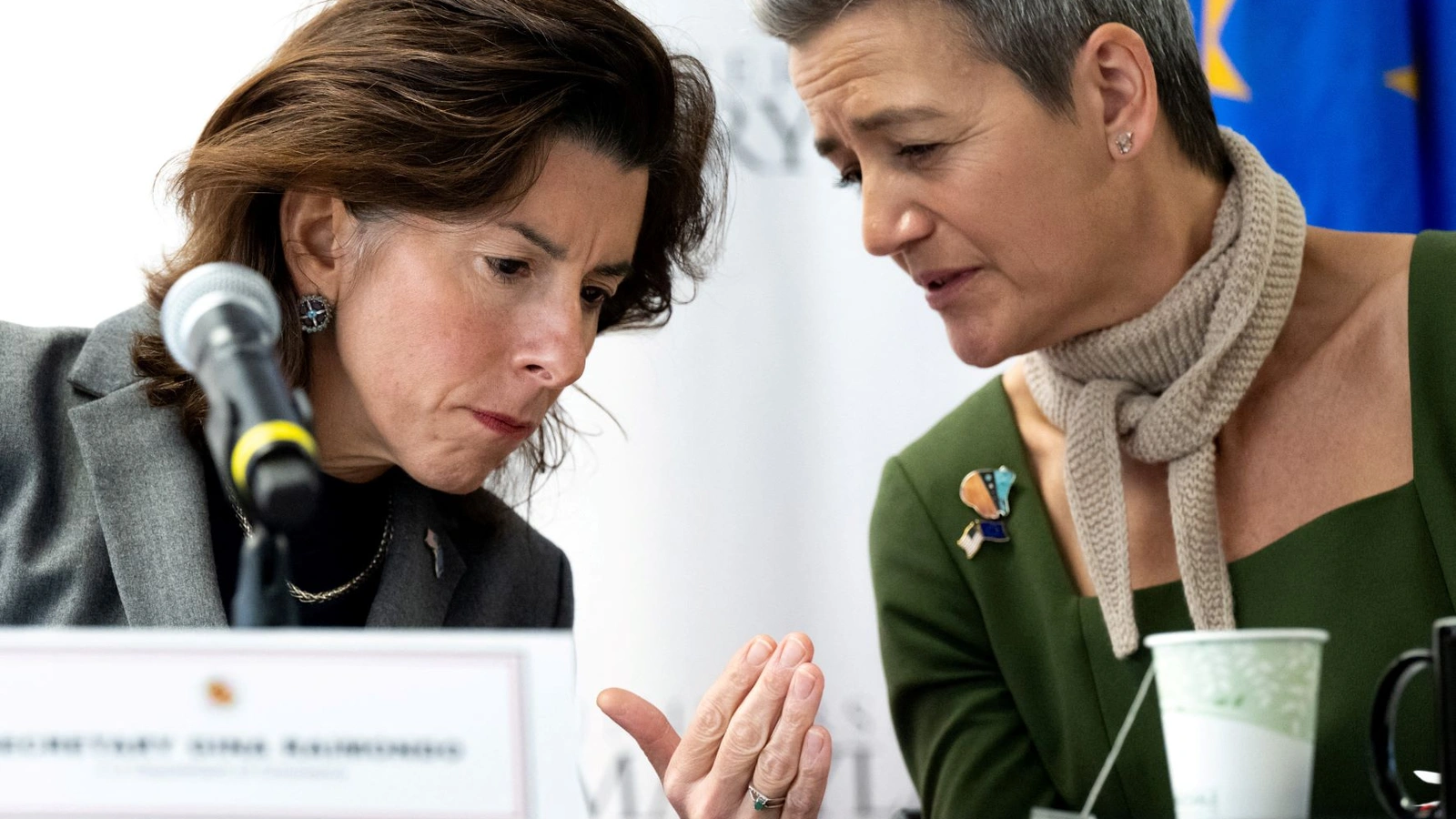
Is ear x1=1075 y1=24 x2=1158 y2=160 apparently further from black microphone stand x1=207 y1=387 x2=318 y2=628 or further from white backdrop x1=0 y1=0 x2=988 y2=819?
black microphone stand x1=207 y1=387 x2=318 y2=628

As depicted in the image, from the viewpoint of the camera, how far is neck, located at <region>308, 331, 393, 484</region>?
1.59m

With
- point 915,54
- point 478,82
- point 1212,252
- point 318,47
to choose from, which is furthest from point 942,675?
point 318,47

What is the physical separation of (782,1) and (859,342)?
0.79m

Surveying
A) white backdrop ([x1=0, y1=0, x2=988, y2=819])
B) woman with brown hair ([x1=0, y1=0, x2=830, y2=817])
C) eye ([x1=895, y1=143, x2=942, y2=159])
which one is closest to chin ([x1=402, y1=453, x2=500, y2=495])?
woman with brown hair ([x1=0, y1=0, x2=830, y2=817])

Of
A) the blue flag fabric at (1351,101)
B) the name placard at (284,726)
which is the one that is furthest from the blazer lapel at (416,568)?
the blue flag fabric at (1351,101)

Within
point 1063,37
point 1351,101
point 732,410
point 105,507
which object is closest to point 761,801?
point 105,507

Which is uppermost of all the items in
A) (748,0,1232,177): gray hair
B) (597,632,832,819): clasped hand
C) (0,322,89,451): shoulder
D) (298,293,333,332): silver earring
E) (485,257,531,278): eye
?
(748,0,1232,177): gray hair

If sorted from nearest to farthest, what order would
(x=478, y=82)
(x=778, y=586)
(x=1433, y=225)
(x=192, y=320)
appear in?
(x=192, y=320), (x=478, y=82), (x=1433, y=225), (x=778, y=586)

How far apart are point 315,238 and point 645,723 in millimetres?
673

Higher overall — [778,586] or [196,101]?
[196,101]

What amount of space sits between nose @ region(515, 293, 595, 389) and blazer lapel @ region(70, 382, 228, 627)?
1.22ft

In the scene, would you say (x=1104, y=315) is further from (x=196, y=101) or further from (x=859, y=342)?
(x=196, y=101)

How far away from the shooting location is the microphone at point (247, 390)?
2.36 feet

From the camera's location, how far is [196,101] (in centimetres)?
218
